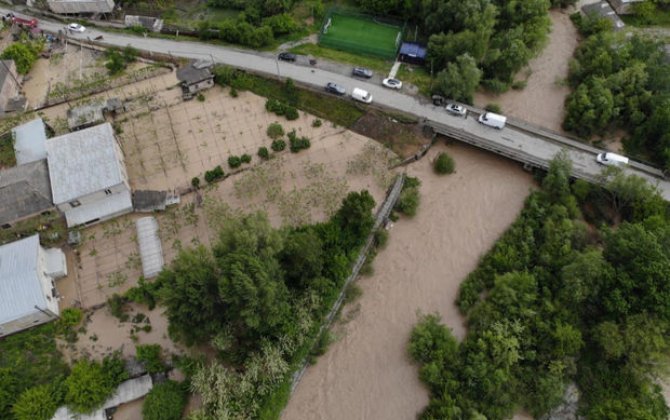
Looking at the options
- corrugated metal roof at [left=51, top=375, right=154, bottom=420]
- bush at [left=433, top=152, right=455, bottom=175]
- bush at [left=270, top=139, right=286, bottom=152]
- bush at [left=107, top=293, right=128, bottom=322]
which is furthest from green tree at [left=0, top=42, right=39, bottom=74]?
bush at [left=433, top=152, right=455, bottom=175]

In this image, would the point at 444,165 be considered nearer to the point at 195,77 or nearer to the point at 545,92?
the point at 545,92

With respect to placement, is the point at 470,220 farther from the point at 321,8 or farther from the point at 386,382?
the point at 321,8

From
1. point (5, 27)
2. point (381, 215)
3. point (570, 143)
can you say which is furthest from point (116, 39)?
point (570, 143)

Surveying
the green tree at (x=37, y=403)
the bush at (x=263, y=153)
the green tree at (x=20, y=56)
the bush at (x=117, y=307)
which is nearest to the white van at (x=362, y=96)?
the bush at (x=263, y=153)

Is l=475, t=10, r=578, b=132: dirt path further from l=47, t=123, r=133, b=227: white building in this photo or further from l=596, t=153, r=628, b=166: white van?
Answer: l=47, t=123, r=133, b=227: white building

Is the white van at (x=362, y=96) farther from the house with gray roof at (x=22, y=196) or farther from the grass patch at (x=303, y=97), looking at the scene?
the house with gray roof at (x=22, y=196)

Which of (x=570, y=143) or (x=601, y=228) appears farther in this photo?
(x=570, y=143)
